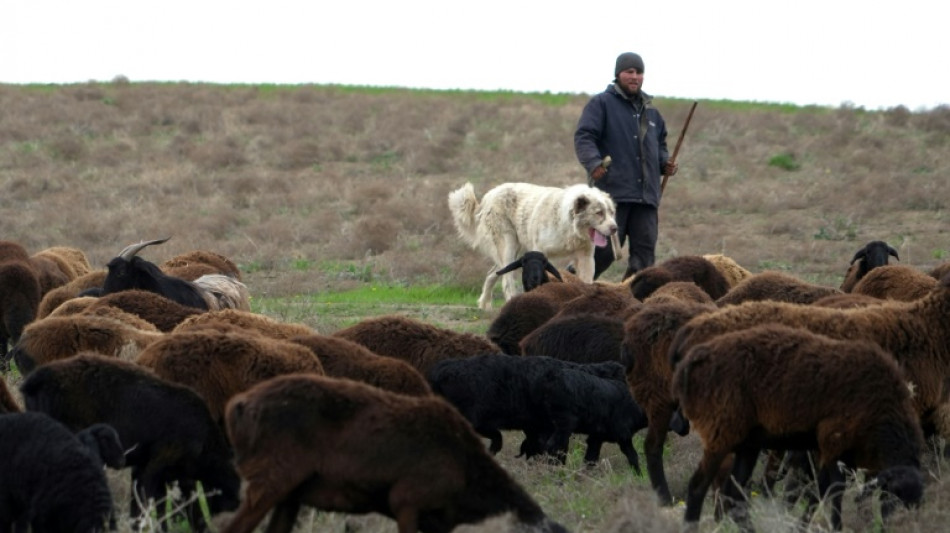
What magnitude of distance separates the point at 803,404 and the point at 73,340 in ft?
14.5

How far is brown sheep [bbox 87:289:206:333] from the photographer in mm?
10000

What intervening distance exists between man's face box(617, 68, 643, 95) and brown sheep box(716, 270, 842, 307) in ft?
14.8

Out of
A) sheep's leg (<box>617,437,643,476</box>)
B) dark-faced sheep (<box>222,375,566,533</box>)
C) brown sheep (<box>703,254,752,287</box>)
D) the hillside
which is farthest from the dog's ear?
dark-faced sheep (<box>222,375,566,533</box>)

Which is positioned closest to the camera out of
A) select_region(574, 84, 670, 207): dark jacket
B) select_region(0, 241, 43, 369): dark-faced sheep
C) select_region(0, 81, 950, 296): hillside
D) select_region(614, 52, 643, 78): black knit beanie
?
select_region(0, 241, 43, 369): dark-faced sheep

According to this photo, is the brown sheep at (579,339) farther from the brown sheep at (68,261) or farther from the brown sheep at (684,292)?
the brown sheep at (68,261)

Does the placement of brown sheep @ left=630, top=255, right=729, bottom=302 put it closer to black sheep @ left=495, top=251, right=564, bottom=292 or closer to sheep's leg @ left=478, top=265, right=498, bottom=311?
black sheep @ left=495, top=251, right=564, bottom=292

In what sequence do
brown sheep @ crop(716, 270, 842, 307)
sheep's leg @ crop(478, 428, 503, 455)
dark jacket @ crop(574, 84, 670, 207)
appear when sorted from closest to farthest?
sheep's leg @ crop(478, 428, 503, 455) → brown sheep @ crop(716, 270, 842, 307) → dark jacket @ crop(574, 84, 670, 207)

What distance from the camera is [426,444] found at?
19.2 ft

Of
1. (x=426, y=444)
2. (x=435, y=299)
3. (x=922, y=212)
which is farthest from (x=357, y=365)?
(x=922, y=212)

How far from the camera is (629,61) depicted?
1505cm

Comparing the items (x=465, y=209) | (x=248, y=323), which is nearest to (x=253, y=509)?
(x=248, y=323)

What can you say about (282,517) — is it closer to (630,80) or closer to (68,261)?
(630,80)

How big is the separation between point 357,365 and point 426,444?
1991mm

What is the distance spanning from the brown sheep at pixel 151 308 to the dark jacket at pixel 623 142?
6186 millimetres
